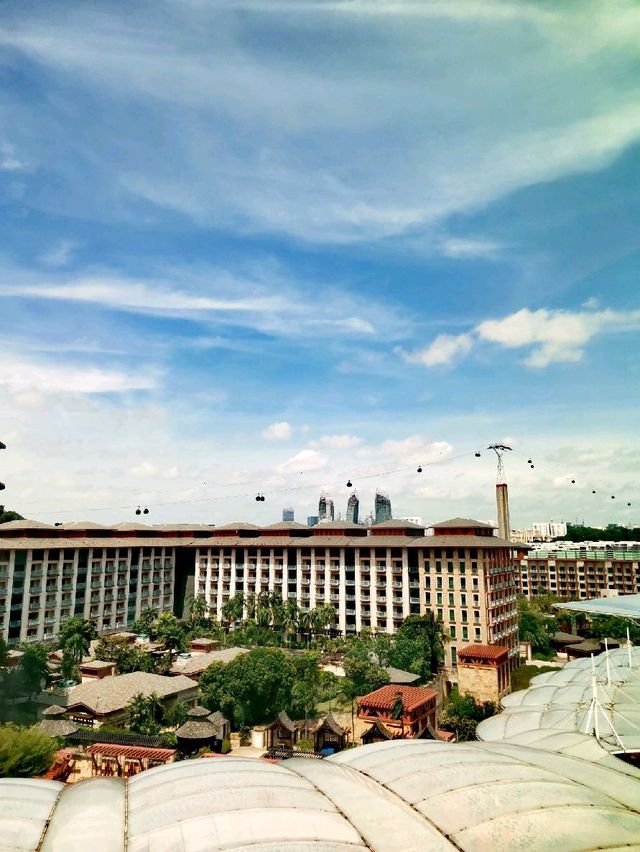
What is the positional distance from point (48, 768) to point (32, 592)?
53.6 m

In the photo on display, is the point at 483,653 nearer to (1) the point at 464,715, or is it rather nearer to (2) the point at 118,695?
(1) the point at 464,715

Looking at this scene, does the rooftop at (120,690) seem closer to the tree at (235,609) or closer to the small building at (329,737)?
the small building at (329,737)

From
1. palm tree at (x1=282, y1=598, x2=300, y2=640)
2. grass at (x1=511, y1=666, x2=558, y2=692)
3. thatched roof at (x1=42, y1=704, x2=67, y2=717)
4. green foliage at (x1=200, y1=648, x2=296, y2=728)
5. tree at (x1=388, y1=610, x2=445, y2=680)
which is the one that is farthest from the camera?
palm tree at (x1=282, y1=598, x2=300, y2=640)

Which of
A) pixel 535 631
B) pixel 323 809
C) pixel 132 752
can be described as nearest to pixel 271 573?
pixel 535 631

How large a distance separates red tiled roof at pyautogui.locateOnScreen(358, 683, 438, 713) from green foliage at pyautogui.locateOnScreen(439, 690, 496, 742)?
15.5ft

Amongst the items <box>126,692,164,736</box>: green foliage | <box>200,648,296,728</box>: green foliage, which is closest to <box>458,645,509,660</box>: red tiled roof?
<box>200,648,296,728</box>: green foliage

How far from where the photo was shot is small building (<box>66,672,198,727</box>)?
4712 cm

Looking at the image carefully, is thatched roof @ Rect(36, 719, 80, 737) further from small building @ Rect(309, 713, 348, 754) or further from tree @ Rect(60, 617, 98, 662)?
tree @ Rect(60, 617, 98, 662)

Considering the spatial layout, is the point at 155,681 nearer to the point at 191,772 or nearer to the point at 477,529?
the point at 191,772

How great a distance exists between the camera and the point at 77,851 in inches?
385

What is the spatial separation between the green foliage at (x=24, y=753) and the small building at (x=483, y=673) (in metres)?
42.8

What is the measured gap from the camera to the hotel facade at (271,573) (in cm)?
7988

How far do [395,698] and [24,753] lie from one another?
96.1ft

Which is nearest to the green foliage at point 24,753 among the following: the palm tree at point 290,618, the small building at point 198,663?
the small building at point 198,663
